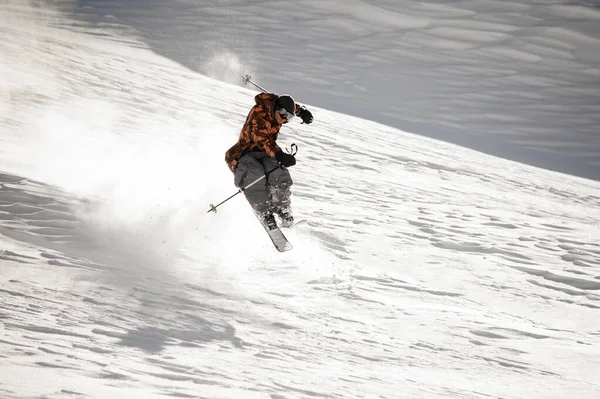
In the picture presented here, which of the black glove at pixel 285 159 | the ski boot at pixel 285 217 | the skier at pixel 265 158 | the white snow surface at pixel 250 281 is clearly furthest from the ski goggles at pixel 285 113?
the white snow surface at pixel 250 281

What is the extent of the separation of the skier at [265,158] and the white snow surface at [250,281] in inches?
28.5

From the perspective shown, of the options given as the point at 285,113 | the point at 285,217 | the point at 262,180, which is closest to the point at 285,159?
the point at 262,180

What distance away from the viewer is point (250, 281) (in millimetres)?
6207

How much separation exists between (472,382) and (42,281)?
141 inches

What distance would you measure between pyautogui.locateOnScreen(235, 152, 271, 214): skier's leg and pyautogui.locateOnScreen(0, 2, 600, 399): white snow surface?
722 mm

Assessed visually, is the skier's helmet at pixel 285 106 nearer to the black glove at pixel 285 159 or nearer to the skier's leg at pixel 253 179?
the black glove at pixel 285 159

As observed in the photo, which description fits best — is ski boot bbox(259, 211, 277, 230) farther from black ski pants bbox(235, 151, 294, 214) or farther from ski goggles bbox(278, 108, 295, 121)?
ski goggles bbox(278, 108, 295, 121)

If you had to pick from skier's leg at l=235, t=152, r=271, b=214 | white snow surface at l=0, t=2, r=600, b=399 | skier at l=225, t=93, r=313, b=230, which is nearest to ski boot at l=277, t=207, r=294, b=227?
skier at l=225, t=93, r=313, b=230

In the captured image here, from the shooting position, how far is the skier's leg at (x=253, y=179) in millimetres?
6695

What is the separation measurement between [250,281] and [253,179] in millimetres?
1213

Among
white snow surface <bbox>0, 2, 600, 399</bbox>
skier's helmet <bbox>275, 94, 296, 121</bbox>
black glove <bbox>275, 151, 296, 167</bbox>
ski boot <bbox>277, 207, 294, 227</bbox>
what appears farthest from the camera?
ski boot <bbox>277, 207, 294, 227</bbox>

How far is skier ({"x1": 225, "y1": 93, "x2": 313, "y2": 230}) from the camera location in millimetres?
6699

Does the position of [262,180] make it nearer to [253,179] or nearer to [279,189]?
[253,179]

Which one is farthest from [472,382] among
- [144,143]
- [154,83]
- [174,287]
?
[154,83]
